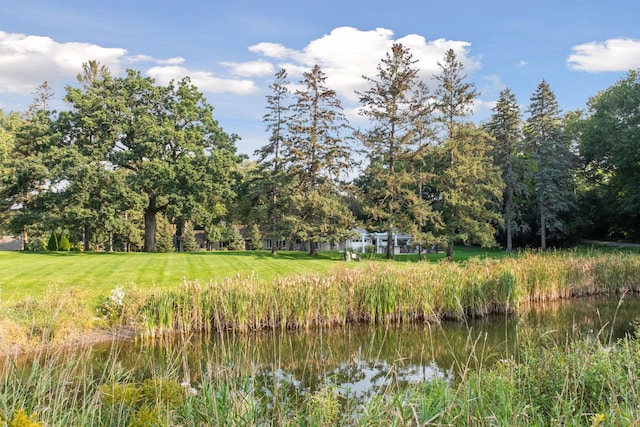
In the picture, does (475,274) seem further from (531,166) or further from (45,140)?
(531,166)

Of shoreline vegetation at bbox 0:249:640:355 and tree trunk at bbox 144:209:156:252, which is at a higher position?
tree trunk at bbox 144:209:156:252

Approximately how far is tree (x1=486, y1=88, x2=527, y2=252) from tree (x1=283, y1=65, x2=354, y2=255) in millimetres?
12702

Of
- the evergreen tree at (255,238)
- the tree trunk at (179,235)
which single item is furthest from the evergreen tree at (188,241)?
the evergreen tree at (255,238)

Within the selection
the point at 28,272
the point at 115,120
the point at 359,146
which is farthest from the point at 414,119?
the point at 28,272

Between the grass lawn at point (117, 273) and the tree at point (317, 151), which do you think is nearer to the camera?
the grass lawn at point (117, 273)

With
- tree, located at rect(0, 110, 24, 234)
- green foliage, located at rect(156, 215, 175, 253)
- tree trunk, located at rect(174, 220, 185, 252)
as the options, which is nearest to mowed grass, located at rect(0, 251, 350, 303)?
tree, located at rect(0, 110, 24, 234)

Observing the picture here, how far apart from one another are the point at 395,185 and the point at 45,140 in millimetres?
20149

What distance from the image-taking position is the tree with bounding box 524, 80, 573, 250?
33438 mm

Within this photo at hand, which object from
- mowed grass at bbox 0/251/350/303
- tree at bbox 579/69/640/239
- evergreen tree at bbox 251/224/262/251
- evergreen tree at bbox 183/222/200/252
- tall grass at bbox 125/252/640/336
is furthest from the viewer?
evergreen tree at bbox 251/224/262/251

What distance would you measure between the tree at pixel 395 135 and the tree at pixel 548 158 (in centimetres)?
1216

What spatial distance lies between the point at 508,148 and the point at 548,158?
3.42 meters

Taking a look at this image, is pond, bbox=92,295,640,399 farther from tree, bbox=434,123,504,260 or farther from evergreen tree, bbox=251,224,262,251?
evergreen tree, bbox=251,224,262,251

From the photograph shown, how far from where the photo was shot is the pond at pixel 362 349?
7.03 m

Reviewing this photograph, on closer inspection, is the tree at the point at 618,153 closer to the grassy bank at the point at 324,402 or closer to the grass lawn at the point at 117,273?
the grass lawn at the point at 117,273
